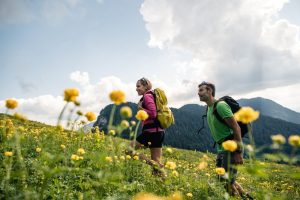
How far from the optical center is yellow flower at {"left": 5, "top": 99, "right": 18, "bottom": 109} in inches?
111

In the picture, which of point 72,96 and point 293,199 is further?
point 293,199

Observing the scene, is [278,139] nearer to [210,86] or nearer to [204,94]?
[204,94]

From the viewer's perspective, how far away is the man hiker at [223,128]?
579cm

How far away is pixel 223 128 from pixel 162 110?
1.46 metres

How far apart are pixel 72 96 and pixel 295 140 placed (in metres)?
1.77

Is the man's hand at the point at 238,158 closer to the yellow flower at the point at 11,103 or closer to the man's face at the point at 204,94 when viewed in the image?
the man's face at the point at 204,94

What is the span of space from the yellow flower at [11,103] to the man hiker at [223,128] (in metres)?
3.86

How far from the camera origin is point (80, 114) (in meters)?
3.49

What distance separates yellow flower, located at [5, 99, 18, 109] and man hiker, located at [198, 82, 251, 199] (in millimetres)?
3857

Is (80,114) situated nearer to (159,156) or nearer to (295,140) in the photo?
(295,140)

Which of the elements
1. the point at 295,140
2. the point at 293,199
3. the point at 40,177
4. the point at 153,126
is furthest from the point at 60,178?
the point at 293,199

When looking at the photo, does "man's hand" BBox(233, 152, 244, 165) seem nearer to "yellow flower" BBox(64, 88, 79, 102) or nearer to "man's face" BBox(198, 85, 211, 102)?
"man's face" BBox(198, 85, 211, 102)

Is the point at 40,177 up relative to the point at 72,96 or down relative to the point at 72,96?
down

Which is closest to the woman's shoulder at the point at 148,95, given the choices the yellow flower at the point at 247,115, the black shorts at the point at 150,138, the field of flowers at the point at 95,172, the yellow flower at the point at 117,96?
the black shorts at the point at 150,138
